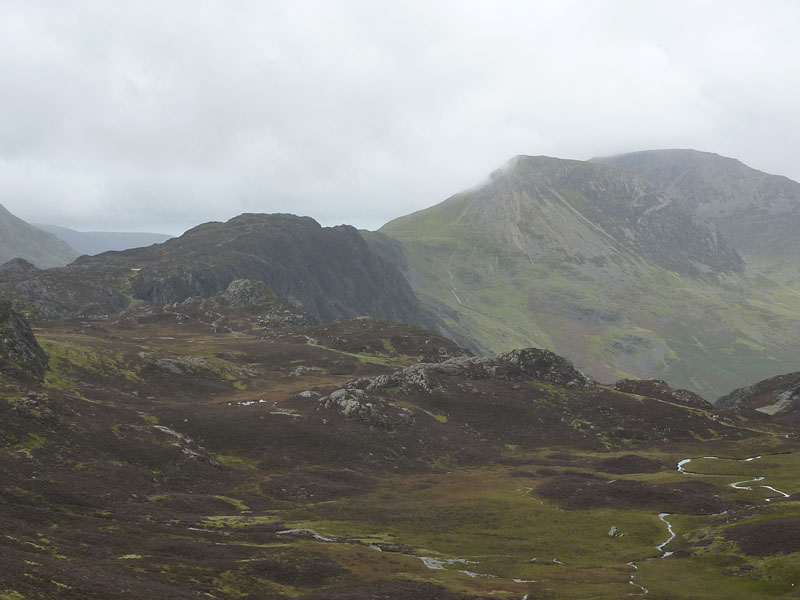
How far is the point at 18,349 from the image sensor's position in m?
120

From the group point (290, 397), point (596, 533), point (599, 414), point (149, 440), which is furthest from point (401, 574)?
point (599, 414)

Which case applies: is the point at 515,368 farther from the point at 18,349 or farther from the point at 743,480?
the point at 18,349

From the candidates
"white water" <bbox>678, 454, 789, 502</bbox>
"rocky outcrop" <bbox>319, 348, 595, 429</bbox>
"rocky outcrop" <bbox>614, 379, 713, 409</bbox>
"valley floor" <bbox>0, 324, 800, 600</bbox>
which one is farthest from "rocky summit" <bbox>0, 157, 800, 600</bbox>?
"rocky outcrop" <bbox>614, 379, 713, 409</bbox>

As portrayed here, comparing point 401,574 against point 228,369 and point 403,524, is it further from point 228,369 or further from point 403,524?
point 228,369

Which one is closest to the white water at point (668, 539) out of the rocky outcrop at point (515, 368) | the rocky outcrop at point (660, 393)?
the rocky outcrop at point (515, 368)

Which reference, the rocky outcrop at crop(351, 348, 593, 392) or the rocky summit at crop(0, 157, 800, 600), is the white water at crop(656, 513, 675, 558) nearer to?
the rocky summit at crop(0, 157, 800, 600)

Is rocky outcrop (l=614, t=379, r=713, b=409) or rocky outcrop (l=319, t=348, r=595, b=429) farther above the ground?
rocky outcrop (l=319, t=348, r=595, b=429)

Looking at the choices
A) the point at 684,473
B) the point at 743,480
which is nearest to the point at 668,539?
the point at 743,480

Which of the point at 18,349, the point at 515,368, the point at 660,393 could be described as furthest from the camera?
the point at 660,393

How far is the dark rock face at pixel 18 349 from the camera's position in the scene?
114 m

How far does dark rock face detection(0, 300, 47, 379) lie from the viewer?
114 metres

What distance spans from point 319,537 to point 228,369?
10821 centimetres

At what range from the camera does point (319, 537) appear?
76750 millimetres

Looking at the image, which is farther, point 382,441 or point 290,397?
point 290,397
